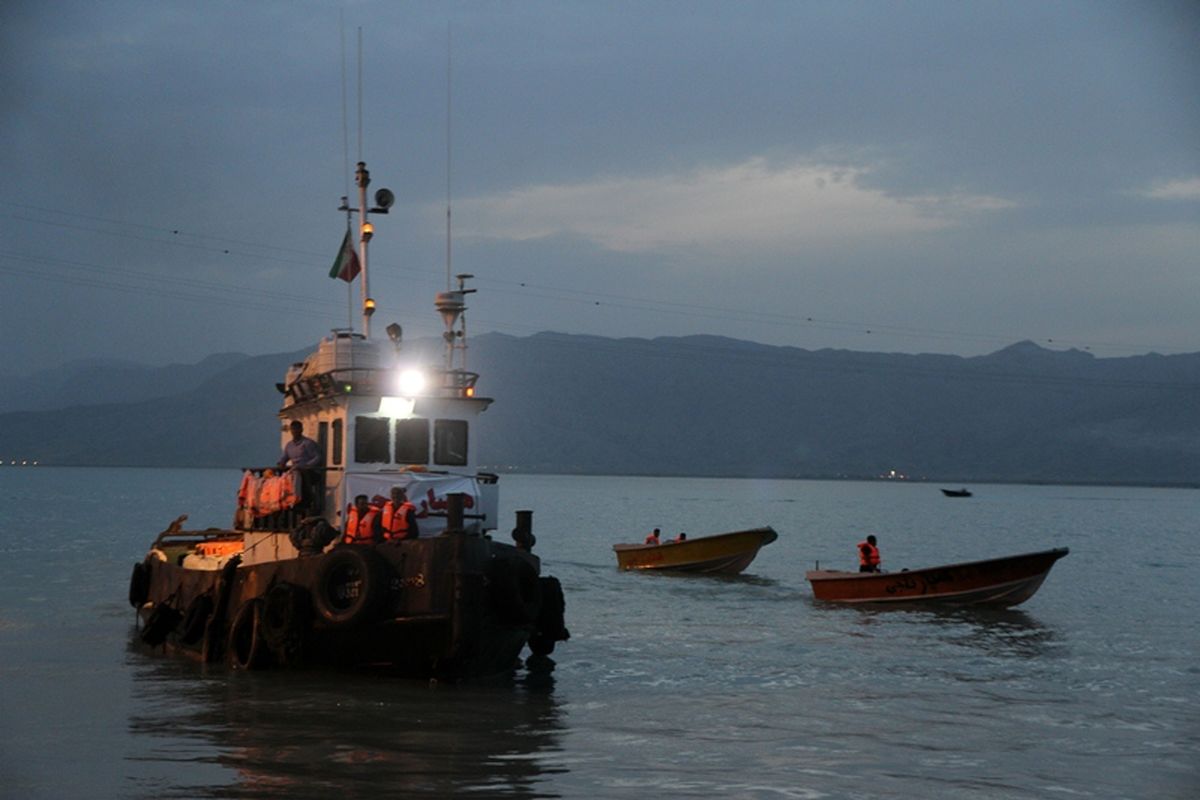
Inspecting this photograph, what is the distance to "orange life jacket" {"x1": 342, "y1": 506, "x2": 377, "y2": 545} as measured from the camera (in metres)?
22.2

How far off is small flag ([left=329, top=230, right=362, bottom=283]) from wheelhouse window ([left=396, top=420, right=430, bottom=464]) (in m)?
4.73

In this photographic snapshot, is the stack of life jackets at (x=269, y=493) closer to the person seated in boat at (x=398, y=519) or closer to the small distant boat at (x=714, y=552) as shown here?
the person seated in boat at (x=398, y=519)

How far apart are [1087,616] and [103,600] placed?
1124 inches

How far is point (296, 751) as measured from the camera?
17812 mm

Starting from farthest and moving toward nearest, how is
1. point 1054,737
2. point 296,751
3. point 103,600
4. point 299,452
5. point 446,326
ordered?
point 103,600, point 446,326, point 299,452, point 1054,737, point 296,751

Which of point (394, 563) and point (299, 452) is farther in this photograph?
point (299, 452)

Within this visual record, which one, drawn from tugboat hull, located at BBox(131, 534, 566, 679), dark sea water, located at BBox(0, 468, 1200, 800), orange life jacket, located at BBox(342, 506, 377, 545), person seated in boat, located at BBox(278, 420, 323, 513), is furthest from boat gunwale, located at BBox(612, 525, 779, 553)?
orange life jacket, located at BBox(342, 506, 377, 545)

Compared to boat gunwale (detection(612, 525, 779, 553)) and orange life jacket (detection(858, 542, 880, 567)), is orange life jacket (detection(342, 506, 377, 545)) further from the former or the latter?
boat gunwale (detection(612, 525, 779, 553))

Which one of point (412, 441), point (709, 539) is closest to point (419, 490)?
point (412, 441)

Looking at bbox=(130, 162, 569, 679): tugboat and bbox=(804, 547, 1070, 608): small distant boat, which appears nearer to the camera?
bbox=(130, 162, 569, 679): tugboat

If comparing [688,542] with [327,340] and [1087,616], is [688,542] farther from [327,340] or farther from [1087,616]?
[327,340]

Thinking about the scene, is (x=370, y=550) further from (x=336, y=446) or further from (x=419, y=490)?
(x=336, y=446)

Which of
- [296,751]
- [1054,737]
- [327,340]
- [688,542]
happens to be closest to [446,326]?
[327,340]

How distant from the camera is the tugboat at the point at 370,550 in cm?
→ 2122
